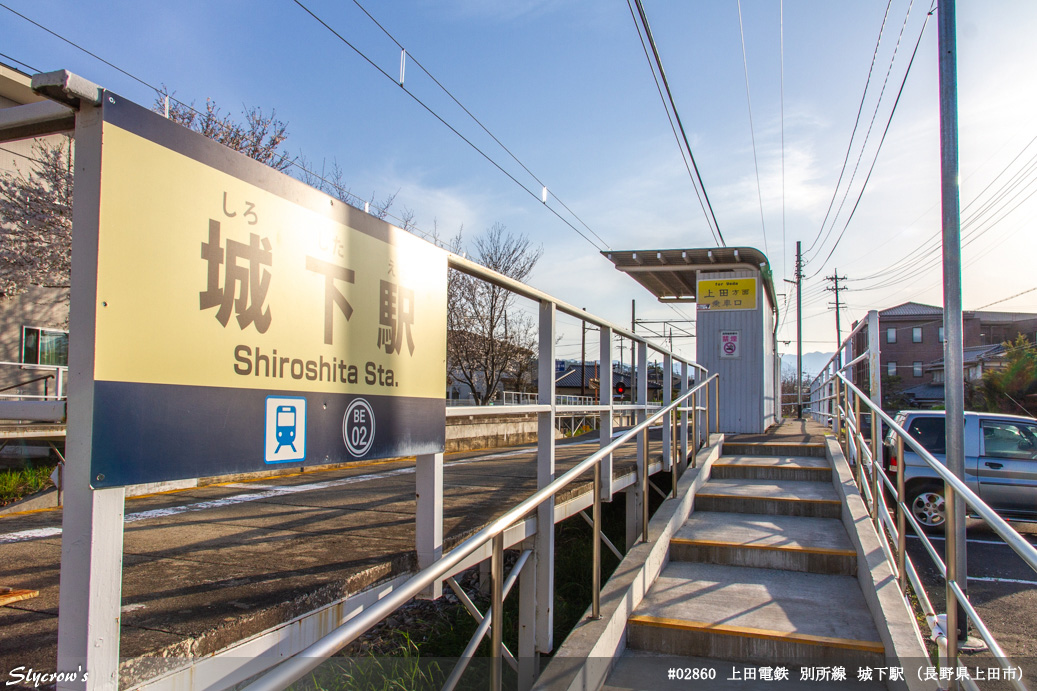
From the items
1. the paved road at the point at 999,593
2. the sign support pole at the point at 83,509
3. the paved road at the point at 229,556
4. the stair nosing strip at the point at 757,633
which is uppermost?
the sign support pole at the point at 83,509

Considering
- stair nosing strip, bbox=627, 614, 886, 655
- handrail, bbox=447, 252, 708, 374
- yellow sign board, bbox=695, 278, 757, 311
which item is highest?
yellow sign board, bbox=695, 278, 757, 311

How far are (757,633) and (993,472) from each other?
543 cm

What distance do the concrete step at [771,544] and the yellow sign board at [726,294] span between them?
672 centimetres

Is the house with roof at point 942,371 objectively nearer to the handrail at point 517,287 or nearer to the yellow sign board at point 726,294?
the yellow sign board at point 726,294

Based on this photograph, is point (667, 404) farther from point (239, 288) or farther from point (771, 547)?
point (239, 288)

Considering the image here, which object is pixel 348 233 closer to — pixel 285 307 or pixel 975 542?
A: pixel 285 307

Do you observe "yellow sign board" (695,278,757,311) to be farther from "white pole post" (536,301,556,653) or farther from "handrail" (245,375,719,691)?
"handrail" (245,375,719,691)

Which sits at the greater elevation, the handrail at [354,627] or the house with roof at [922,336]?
the house with roof at [922,336]

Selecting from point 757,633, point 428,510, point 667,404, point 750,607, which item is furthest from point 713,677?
point 667,404

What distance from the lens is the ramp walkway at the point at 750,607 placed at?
3166 millimetres

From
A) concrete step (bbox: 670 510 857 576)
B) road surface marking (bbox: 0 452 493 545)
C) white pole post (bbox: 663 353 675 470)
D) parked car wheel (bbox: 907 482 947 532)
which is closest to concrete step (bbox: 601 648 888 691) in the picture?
concrete step (bbox: 670 510 857 576)

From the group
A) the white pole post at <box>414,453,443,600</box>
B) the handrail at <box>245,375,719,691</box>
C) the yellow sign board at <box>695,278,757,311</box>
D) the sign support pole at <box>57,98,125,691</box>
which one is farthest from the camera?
the yellow sign board at <box>695,278,757,311</box>

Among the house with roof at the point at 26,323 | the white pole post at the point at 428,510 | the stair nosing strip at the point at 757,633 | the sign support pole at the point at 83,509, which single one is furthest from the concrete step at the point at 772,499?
the house with roof at the point at 26,323

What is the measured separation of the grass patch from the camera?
6912 millimetres
